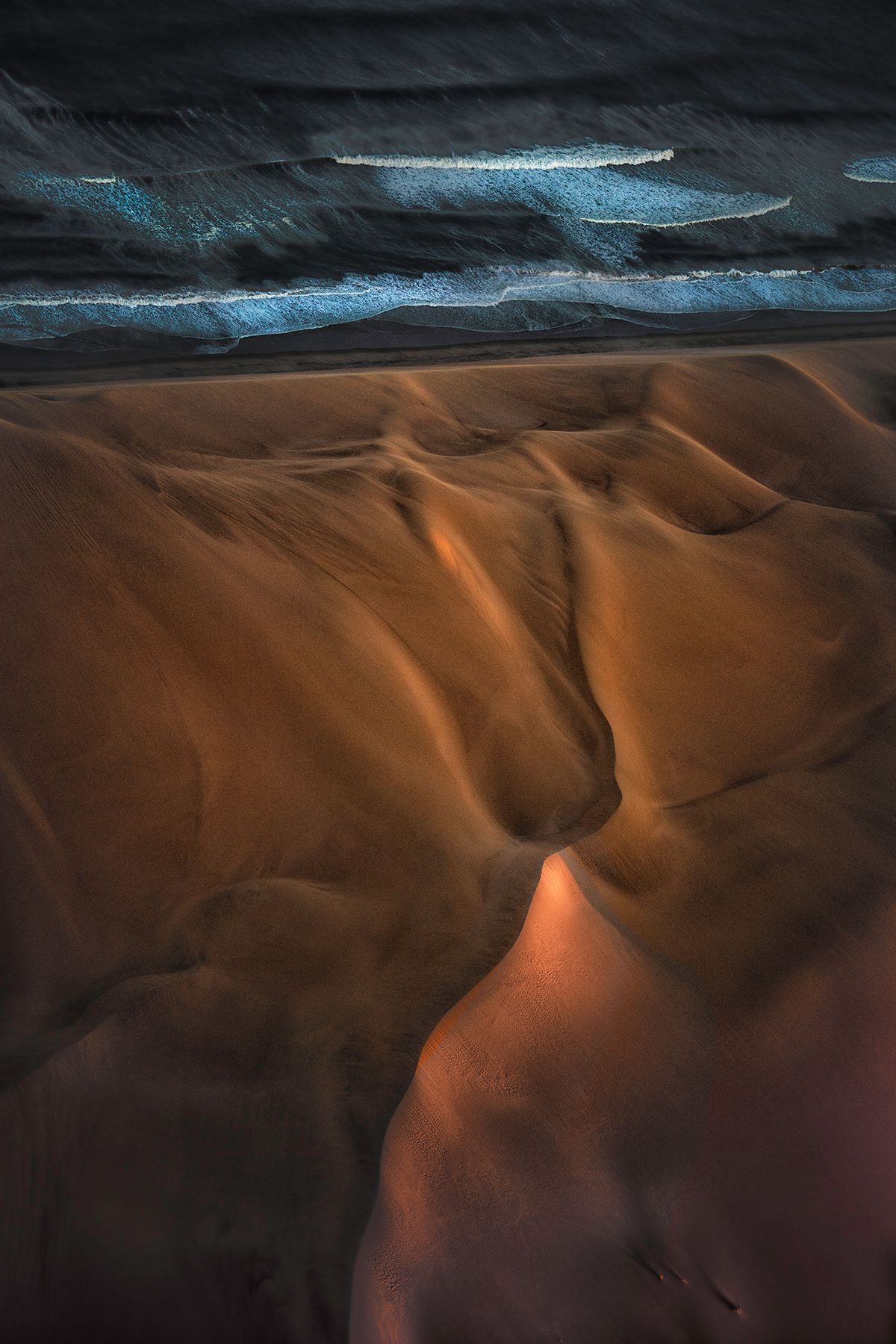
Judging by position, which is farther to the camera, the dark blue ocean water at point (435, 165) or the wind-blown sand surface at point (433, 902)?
the dark blue ocean water at point (435, 165)

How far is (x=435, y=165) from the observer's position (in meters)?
5.32

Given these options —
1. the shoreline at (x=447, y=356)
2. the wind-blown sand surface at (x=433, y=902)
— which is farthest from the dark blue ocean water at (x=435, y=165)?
the wind-blown sand surface at (x=433, y=902)

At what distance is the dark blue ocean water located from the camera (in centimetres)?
459

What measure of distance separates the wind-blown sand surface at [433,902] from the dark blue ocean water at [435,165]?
2237 millimetres

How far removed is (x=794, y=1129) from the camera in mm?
1180

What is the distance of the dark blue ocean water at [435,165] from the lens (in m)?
4.59

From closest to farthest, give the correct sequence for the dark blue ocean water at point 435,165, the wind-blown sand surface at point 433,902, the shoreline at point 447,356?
1. the wind-blown sand surface at point 433,902
2. the shoreline at point 447,356
3. the dark blue ocean water at point 435,165

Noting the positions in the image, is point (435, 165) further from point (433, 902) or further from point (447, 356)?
point (433, 902)

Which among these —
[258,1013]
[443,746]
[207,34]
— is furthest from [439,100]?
[258,1013]

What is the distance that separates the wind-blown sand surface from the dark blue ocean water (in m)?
2.24

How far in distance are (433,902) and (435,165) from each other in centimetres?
506

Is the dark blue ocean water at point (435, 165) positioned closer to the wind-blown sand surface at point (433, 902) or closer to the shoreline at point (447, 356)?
the shoreline at point (447, 356)

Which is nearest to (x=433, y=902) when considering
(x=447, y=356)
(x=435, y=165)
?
(x=447, y=356)

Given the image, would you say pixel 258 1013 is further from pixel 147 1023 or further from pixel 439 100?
pixel 439 100
